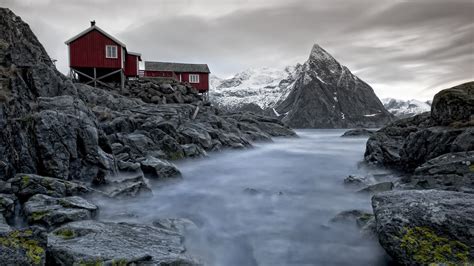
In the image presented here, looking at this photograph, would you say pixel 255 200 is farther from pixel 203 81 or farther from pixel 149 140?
pixel 203 81

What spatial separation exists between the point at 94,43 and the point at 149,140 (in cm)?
2240

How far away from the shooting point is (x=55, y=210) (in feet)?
22.9

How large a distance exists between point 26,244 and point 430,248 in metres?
6.85

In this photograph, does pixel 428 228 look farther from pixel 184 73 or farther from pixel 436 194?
pixel 184 73

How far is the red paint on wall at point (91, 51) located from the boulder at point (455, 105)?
3282 cm

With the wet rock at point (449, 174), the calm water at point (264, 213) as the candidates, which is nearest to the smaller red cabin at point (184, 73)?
the calm water at point (264, 213)

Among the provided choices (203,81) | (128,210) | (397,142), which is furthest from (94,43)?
(397,142)

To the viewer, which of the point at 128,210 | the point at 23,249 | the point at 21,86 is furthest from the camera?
the point at 21,86

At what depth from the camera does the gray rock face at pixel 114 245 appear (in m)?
4.87

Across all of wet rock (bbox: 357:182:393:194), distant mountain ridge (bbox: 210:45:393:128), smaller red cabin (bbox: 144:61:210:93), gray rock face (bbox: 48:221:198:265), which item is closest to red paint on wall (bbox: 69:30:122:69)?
smaller red cabin (bbox: 144:61:210:93)

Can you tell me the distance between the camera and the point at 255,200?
1091 centimetres

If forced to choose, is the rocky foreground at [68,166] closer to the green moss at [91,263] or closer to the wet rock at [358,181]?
the green moss at [91,263]

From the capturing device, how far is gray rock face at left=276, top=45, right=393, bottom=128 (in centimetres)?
15900

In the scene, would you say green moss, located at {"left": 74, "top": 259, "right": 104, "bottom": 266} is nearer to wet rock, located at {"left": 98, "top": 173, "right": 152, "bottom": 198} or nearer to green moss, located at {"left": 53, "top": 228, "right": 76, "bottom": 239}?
green moss, located at {"left": 53, "top": 228, "right": 76, "bottom": 239}
